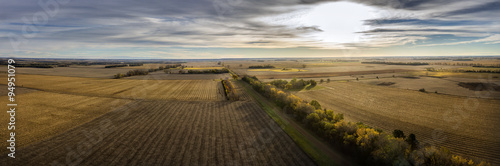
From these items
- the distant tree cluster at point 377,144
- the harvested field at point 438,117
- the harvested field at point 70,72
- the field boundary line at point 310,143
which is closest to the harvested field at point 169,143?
the field boundary line at point 310,143

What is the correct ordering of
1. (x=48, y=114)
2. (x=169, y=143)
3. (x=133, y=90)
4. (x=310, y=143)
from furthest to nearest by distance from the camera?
(x=133, y=90), (x=48, y=114), (x=310, y=143), (x=169, y=143)

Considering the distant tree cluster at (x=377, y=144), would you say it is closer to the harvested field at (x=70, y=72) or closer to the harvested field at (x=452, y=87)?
the harvested field at (x=452, y=87)

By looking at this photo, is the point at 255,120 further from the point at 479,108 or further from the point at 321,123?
the point at 479,108

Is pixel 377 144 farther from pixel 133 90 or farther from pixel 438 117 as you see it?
pixel 133 90

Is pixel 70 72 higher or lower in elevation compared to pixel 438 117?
higher

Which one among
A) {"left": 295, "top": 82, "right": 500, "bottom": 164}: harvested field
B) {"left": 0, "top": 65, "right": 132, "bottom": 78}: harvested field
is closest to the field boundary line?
{"left": 295, "top": 82, "right": 500, "bottom": 164}: harvested field

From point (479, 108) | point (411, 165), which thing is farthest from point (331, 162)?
point (479, 108)

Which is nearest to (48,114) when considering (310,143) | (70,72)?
(310,143)

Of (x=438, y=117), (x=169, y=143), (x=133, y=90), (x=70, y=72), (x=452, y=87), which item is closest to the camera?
(x=169, y=143)
